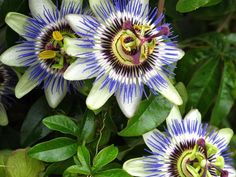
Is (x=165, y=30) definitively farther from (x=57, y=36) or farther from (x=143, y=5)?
(x=57, y=36)

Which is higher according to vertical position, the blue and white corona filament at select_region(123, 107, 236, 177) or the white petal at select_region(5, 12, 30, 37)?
A: the white petal at select_region(5, 12, 30, 37)

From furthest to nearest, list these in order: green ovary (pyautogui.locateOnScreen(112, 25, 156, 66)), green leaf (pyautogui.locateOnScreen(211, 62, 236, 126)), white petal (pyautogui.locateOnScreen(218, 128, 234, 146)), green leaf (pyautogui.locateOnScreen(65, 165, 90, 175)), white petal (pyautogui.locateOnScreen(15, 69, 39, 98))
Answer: green leaf (pyautogui.locateOnScreen(211, 62, 236, 126))
white petal (pyautogui.locateOnScreen(218, 128, 234, 146))
white petal (pyautogui.locateOnScreen(15, 69, 39, 98))
green ovary (pyautogui.locateOnScreen(112, 25, 156, 66))
green leaf (pyautogui.locateOnScreen(65, 165, 90, 175))

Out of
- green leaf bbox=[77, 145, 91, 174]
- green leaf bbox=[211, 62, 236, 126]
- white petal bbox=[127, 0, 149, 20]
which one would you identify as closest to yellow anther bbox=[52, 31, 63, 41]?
white petal bbox=[127, 0, 149, 20]

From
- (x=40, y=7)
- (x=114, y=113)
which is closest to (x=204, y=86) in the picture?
(x=114, y=113)

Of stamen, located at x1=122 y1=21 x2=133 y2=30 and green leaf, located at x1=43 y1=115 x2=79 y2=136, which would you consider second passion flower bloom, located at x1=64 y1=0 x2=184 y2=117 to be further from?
green leaf, located at x1=43 y1=115 x2=79 y2=136

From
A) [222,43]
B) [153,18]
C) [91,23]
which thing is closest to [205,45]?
[222,43]

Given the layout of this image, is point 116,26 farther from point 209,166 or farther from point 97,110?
point 209,166

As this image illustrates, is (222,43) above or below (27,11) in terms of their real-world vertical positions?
below

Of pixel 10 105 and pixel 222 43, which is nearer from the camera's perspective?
pixel 10 105
